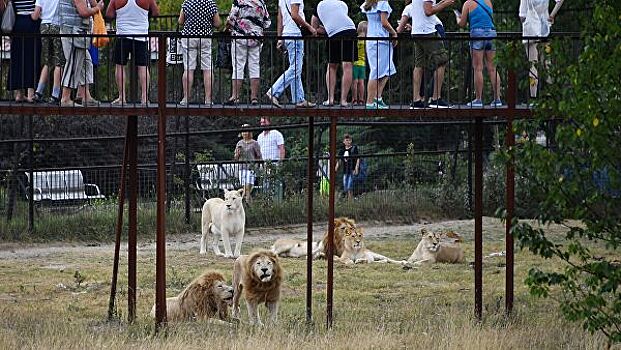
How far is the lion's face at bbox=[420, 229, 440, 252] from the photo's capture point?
1870cm

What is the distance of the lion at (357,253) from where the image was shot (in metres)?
18.8

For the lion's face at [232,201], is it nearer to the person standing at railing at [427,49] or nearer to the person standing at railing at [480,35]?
the person standing at railing at [427,49]

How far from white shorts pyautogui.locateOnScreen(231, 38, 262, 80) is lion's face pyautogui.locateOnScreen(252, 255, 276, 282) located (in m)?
1.89

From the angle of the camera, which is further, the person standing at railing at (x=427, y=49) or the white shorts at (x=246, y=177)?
the white shorts at (x=246, y=177)

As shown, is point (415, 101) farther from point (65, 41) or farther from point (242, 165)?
point (242, 165)

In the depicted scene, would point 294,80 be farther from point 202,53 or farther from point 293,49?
point 202,53

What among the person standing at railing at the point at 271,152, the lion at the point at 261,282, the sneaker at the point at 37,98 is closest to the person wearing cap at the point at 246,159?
the person standing at railing at the point at 271,152

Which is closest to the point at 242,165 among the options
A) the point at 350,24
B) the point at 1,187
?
the point at 1,187

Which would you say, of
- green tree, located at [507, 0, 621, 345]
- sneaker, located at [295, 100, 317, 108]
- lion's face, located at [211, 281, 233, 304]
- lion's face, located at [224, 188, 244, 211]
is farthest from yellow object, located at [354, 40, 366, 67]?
lion's face, located at [224, 188, 244, 211]

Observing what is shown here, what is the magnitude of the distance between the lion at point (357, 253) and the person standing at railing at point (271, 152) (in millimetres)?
3126

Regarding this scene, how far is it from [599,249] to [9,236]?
895 cm

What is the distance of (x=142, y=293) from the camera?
15648mm

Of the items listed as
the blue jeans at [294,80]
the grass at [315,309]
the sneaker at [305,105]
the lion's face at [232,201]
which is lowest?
the grass at [315,309]

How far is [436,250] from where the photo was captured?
1880cm
